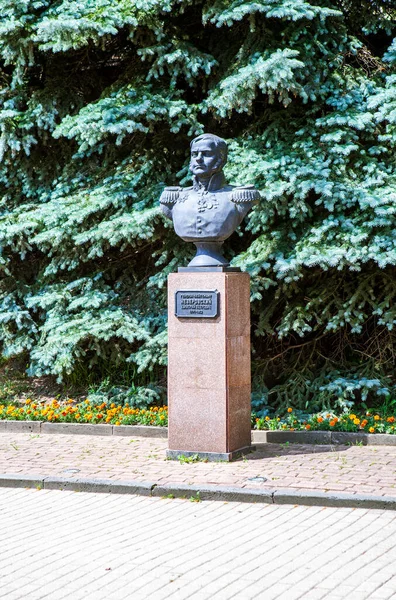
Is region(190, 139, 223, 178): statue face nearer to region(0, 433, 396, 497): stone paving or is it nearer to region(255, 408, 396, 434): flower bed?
region(0, 433, 396, 497): stone paving

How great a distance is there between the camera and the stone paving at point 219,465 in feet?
23.4

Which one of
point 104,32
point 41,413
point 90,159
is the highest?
point 104,32

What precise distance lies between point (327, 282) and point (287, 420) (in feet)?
5.33

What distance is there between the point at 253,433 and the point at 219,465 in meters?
1.40

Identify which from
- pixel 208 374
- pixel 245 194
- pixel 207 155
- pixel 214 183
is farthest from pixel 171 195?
pixel 208 374

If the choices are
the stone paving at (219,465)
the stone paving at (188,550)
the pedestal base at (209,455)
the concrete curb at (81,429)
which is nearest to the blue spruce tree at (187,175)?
the concrete curb at (81,429)

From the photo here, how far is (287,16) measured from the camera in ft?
32.1

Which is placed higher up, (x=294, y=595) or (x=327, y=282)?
(x=327, y=282)

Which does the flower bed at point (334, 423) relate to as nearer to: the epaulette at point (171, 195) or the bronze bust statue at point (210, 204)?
the bronze bust statue at point (210, 204)

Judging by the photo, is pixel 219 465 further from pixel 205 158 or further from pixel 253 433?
pixel 205 158

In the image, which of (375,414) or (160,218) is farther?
(160,218)

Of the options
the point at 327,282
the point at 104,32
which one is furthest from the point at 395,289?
the point at 104,32

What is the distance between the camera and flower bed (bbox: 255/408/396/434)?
9227mm

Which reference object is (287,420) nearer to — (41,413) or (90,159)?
(41,413)
